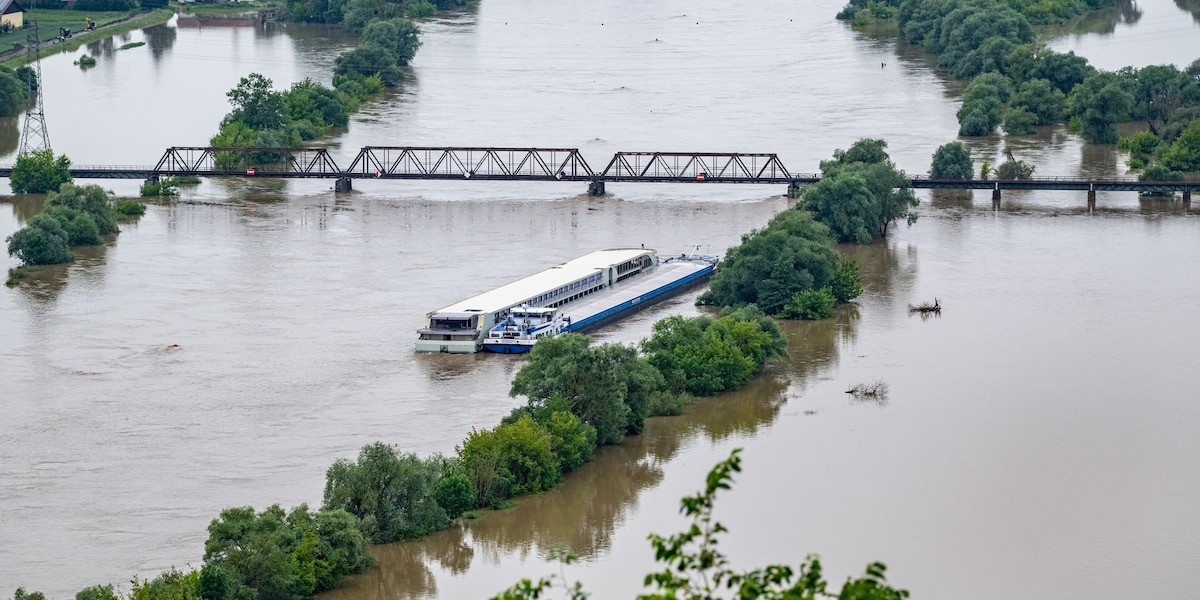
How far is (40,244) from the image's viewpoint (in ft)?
132

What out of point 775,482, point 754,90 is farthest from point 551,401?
point 754,90

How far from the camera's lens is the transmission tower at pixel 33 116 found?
174ft

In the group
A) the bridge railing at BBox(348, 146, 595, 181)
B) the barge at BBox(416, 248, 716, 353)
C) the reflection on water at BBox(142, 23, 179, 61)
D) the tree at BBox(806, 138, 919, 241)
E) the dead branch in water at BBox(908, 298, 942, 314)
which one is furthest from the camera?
the reflection on water at BBox(142, 23, 179, 61)

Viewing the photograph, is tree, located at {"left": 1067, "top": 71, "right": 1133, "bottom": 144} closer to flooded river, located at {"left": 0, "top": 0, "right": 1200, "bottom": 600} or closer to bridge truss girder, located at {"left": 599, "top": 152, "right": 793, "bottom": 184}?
flooded river, located at {"left": 0, "top": 0, "right": 1200, "bottom": 600}

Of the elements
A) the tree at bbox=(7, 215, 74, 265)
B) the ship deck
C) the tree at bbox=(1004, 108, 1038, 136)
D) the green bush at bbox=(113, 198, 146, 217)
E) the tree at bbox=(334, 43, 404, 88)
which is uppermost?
the tree at bbox=(334, 43, 404, 88)

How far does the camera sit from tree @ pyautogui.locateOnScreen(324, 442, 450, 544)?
78.2 feet

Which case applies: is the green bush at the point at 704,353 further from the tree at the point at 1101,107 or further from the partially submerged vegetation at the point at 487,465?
the tree at the point at 1101,107

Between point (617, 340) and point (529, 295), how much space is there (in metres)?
2.00

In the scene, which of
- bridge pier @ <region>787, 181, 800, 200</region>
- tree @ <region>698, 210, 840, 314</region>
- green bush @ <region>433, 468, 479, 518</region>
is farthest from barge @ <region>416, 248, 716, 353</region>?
green bush @ <region>433, 468, 479, 518</region>

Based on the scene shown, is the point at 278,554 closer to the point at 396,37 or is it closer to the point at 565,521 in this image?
the point at 565,521

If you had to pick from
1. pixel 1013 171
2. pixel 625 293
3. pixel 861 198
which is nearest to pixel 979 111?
pixel 1013 171

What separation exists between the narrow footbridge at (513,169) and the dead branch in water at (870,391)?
1690cm

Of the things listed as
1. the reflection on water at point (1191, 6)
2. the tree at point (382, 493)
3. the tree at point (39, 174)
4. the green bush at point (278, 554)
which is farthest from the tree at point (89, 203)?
the reflection on water at point (1191, 6)

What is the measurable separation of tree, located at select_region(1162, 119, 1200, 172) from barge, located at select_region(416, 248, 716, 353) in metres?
15.3
